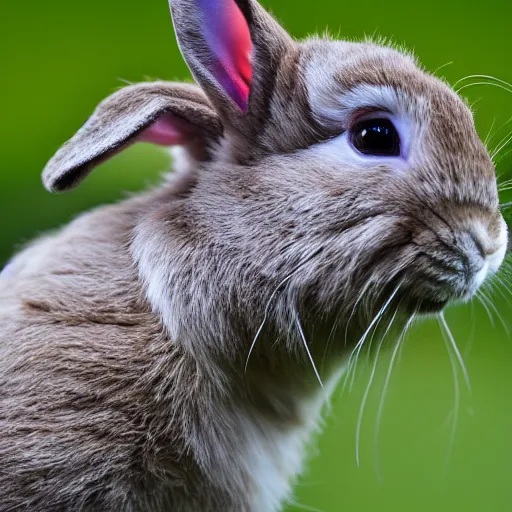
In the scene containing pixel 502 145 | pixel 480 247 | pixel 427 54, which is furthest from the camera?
pixel 427 54

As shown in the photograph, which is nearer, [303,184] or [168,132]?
[303,184]

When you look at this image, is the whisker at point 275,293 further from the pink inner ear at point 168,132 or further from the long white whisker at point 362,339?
the pink inner ear at point 168,132

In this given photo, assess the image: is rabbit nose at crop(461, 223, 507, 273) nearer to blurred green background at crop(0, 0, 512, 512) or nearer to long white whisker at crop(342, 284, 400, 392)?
long white whisker at crop(342, 284, 400, 392)

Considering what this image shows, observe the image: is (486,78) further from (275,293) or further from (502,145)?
(275,293)

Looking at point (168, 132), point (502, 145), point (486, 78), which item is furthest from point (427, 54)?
point (168, 132)

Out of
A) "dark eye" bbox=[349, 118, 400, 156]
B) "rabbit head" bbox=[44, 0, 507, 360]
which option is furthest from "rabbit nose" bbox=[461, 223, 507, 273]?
"dark eye" bbox=[349, 118, 400, 156]

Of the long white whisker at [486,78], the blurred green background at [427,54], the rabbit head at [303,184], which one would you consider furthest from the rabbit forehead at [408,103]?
the blurred green background at [427,54]
